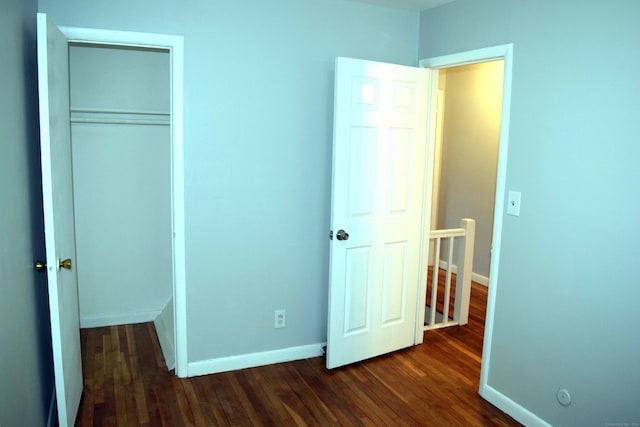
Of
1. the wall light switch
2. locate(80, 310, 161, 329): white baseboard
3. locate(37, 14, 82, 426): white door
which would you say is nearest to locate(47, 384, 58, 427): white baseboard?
locate(37, 14, 82, 426): white door

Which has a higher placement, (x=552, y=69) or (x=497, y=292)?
(x=552, y=69)

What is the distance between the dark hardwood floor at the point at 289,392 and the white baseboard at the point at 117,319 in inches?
9.0

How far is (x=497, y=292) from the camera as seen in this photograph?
2830 mm

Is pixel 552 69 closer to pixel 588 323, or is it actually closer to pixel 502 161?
pixel 502 161

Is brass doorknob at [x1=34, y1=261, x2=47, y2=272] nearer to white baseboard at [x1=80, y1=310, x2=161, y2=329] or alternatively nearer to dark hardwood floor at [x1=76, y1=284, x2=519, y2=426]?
dark hardwood floor at [x1=76, y1=284, x2=519, y2=426]

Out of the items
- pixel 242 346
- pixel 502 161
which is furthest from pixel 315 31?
pixel 242 346

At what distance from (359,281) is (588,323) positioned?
1375 millimetres

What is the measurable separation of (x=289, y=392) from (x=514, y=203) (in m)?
1.73

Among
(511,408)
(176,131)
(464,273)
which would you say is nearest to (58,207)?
(176,131)

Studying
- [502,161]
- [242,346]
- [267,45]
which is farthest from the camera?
[242,346]

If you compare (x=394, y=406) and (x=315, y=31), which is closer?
(x=394, y=406)

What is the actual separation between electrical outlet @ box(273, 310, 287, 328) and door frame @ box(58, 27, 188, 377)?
0.60m

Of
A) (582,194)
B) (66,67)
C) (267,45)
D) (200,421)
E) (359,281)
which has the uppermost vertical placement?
(267,45)

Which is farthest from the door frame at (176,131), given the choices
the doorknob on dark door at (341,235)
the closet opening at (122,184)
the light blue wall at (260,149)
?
the doorknob on dark door at (341,235)
